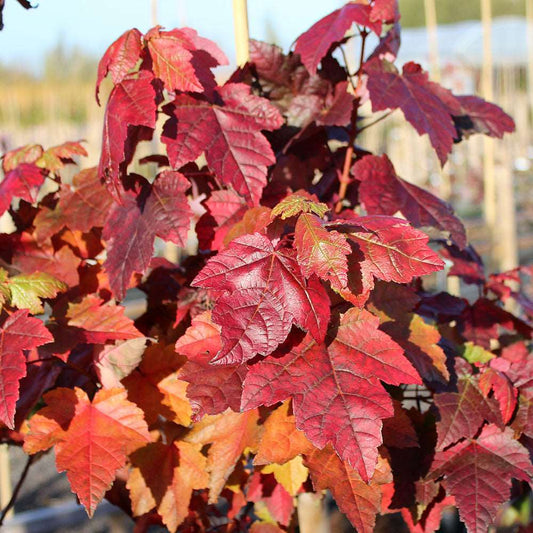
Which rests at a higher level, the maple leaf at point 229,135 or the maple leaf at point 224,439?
the maple leaf at point 229,135

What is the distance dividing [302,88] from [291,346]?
0.42 m

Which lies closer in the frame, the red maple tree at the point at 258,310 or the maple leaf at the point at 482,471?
the red maple tree at the point at 258,310

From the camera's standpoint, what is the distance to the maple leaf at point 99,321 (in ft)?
2.55

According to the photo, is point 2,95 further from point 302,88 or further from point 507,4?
point 507,4

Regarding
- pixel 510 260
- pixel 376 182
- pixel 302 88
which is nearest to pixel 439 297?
pixel 376 182

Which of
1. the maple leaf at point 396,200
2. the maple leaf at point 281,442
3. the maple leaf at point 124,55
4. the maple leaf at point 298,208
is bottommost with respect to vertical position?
the maple leaf at point 281,442

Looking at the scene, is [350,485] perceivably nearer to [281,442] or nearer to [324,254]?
[281,442]

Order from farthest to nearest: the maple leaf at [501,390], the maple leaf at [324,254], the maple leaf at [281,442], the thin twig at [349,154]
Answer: the thin twig at [349,154], the maple leaf at [501,390], the maple leaf at [281,442], the maple leaf at [324,254]

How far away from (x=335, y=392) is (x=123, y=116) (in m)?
0.37

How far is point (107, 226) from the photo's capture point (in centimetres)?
82

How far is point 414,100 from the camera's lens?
2.78 ft

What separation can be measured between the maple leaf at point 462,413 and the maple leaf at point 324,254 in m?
0.30

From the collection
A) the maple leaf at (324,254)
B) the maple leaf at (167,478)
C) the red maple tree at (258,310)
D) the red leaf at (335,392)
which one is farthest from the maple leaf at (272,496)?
the maple leaf at (324,254)

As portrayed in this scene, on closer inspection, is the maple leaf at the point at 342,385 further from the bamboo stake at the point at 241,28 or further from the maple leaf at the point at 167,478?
the bamboo stake at the point at 241,28
